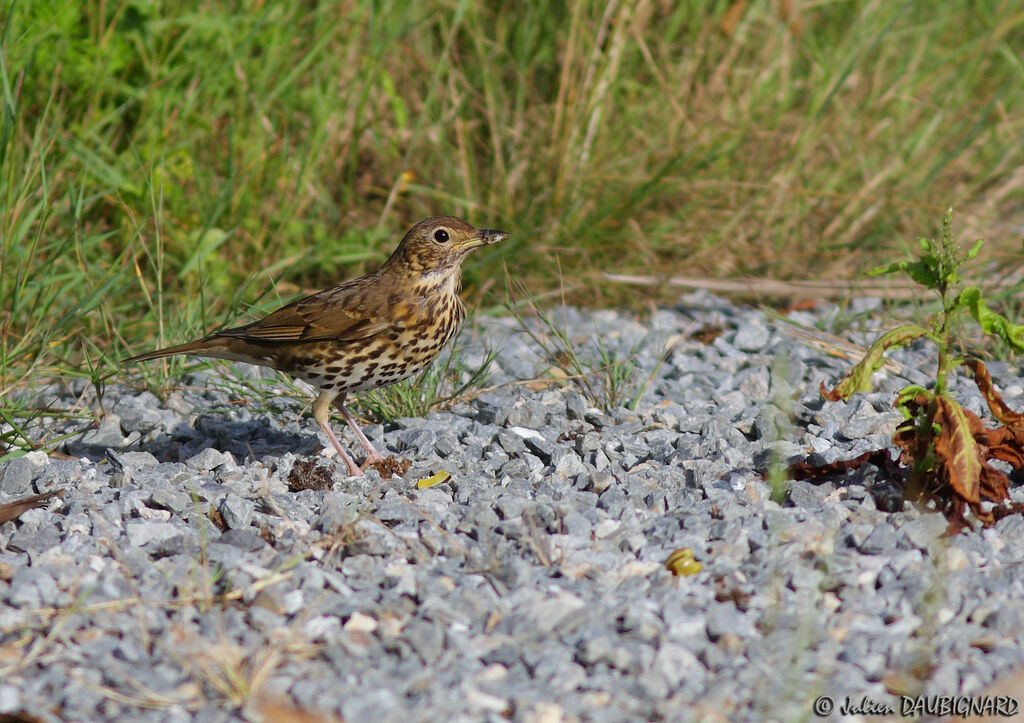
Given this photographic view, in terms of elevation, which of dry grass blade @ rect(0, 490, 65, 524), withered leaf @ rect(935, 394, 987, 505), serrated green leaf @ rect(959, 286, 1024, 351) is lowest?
dry grass blade @ rect(0, 490, 65, 524)

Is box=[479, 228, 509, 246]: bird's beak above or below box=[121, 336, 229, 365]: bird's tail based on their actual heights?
above

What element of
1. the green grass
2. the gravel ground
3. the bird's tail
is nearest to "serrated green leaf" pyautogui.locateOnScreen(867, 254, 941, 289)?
the gravel ground

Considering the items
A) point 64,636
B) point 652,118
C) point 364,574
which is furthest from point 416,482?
point 652,118

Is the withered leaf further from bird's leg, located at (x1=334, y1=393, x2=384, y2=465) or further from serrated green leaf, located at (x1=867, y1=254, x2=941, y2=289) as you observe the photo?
bird's leg, located at (x1=334, y1=393, x2=384, y2=465)

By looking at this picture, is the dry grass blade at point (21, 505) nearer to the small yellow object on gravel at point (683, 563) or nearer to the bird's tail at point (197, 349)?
the bird's tail at point (197, 349)

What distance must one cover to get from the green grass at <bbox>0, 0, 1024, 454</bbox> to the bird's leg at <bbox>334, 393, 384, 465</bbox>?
30.5 inches

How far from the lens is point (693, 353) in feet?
18.6

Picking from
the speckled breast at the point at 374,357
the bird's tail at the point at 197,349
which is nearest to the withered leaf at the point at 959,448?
the speckled breast at the point at 374,357

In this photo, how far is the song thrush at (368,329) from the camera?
175 inches

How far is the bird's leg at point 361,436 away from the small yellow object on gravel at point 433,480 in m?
0.26

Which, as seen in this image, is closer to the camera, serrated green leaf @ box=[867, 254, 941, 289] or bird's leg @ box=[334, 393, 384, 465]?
serrated green leaf @ box=[867, 254, 941, 289]

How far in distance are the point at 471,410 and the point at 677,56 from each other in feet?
11.7

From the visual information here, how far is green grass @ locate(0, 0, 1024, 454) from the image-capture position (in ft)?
19.2

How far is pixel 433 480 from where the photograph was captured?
4031 millimetres
